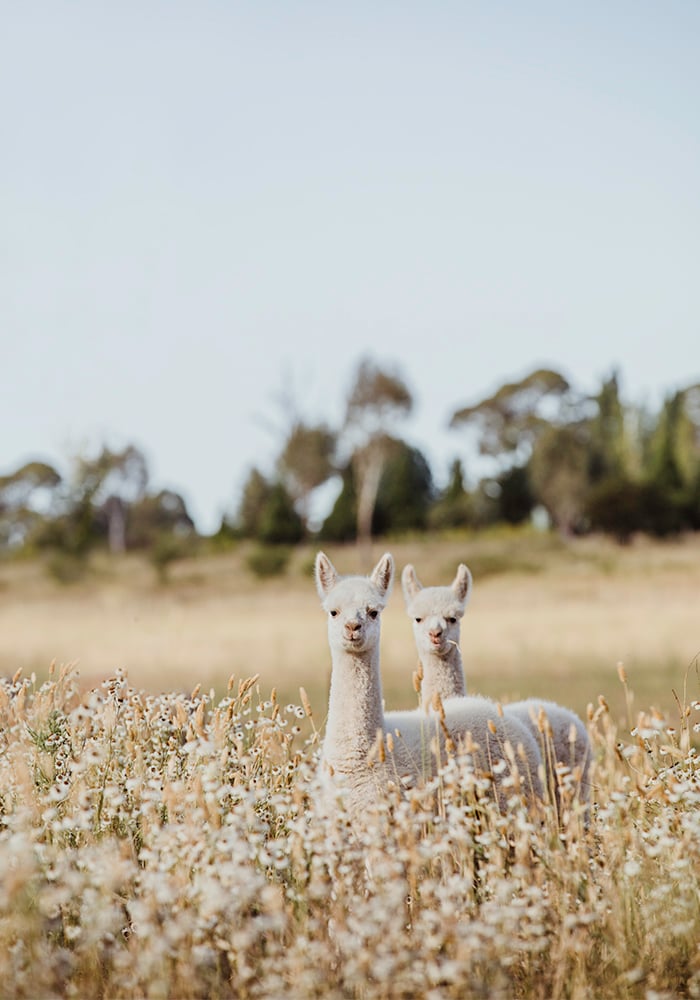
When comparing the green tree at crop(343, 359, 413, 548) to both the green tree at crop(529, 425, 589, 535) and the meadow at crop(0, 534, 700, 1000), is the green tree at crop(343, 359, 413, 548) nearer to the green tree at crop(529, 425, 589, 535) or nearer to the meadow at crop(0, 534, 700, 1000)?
the green tree at crop(529, 425, 589, 535)

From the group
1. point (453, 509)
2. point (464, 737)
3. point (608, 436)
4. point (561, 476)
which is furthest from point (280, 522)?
point (464, 737)

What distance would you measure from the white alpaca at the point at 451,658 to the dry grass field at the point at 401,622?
69 cm

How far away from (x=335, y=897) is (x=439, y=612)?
1.92 metres

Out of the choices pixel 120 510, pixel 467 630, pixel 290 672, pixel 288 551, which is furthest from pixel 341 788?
pixel 120 510

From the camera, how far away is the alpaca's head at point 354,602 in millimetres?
4773

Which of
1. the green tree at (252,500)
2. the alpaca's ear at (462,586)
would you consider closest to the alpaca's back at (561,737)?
the alpaca's ear at (462,586)

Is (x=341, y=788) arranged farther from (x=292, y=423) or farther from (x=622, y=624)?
(x=292, y=423)

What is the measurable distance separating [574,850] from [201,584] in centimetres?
3445

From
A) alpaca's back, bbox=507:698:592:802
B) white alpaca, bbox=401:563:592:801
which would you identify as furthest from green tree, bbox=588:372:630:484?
white alpaca, bbox=401:563:592:801

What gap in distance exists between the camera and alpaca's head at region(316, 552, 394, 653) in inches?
188

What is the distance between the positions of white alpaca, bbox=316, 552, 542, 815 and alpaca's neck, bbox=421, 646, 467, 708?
30.9 inches

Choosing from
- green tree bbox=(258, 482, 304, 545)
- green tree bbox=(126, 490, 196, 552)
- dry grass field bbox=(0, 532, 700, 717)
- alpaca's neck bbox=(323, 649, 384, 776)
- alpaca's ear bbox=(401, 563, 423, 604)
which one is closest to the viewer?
alpaca's neck bbox=(323, 649, 384, 776)

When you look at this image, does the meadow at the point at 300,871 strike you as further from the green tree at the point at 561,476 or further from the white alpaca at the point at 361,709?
the green tree at the point at 561,476

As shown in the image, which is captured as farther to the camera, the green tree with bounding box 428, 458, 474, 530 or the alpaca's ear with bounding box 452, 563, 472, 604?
the green tree with bounding box 428, 458, 474, 530
